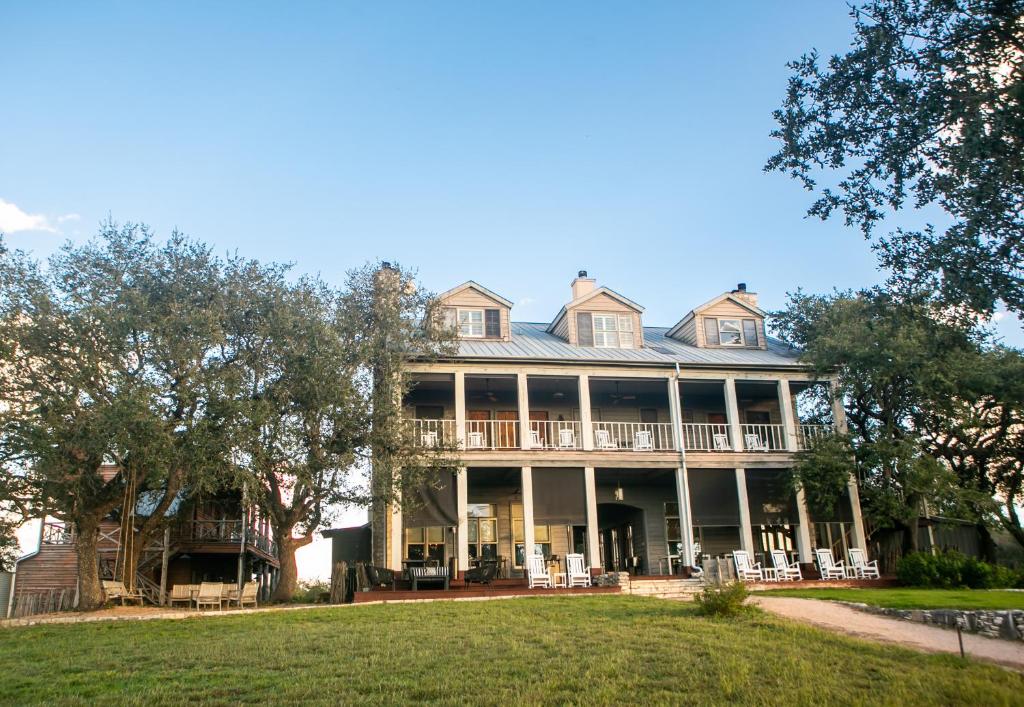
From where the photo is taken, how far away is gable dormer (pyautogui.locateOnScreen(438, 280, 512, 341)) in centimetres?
2522

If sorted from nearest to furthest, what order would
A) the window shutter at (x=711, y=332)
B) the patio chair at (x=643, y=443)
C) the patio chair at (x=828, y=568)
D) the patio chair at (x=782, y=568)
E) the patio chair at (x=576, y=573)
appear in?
the patio chair at (x=576, y=573) → the patio chair at (x=782, y=568) → the patio chair at (x=828, y=568) → the patio chair at (x=643, y=443) → the window shutter at (x=711, y=332)

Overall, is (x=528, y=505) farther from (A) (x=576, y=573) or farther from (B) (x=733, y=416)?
(B) (x=733, y=416)

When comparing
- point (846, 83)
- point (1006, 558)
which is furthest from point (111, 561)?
point (1006, 558)

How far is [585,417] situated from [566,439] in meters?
0.86

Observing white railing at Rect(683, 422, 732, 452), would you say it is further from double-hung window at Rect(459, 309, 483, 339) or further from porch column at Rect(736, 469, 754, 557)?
double-hung window at Rect(459, 309, 483, 339)

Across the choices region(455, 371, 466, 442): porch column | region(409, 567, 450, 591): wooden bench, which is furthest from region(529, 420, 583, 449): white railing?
region(409, 567, 450, 591): wooden bench

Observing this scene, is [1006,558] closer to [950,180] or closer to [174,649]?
[950,180]

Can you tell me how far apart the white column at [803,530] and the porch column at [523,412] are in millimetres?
8264

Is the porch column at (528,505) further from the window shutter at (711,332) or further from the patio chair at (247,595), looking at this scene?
the window shutter at (711,332)

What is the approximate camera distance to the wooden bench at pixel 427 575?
62.1 feet

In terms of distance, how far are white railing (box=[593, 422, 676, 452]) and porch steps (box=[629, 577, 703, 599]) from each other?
4163 mm

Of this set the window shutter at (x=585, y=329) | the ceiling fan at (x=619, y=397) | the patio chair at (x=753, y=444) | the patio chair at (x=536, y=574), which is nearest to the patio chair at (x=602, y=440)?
the ceiling fan at (x=619, y=397)

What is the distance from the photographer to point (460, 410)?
2238 centimetres

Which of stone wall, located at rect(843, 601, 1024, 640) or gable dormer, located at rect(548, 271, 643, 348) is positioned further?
gable dormer, located at rect(548, 271, 643, 348)
